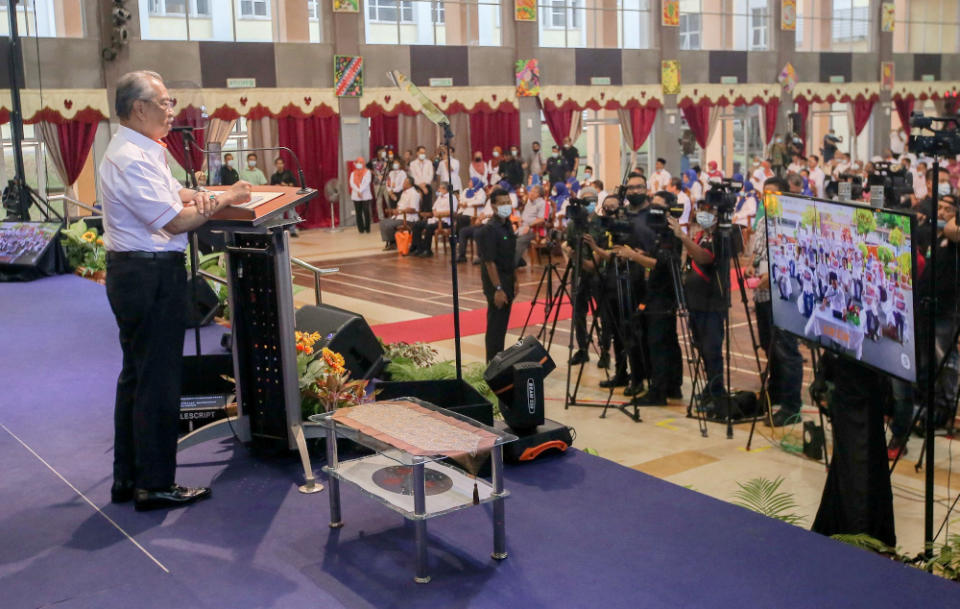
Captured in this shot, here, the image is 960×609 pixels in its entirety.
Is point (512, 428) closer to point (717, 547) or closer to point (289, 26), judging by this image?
point (717, 547)

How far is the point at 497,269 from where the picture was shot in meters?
7.93

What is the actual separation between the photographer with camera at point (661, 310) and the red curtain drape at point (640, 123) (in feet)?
55.6

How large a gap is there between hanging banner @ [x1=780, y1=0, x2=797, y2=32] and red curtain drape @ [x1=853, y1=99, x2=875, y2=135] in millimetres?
Result: 3410

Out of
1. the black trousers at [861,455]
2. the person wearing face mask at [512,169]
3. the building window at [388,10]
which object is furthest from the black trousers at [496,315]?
the building window at [388,10]

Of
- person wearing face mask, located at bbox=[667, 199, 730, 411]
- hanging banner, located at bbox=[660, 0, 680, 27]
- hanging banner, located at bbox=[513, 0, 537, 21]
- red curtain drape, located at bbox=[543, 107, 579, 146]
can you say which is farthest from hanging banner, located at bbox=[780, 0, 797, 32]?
person wearing face mask, located at bbox=[667, 199, 730, 411]

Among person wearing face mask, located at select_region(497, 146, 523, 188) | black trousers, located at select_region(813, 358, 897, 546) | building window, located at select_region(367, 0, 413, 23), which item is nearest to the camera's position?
black trousers, located at select_region(813, 358, 897, 546)

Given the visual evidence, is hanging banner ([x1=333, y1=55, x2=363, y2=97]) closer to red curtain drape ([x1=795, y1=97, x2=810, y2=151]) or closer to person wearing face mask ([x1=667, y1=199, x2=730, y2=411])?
red curtain drape ([x1=795, y1=97, x2=810, y2=151])

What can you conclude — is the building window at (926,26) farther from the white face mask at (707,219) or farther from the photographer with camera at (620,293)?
the white face mask at (707,219)

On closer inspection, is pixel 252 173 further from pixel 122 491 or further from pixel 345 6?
pixel 122 491

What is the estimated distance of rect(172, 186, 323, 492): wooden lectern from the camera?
12.7 feet

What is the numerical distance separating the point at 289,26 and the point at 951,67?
21.6 m

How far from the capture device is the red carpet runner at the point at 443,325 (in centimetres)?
962

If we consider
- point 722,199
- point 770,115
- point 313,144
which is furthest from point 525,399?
point 770,115

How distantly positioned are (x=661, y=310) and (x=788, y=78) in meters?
21.3
